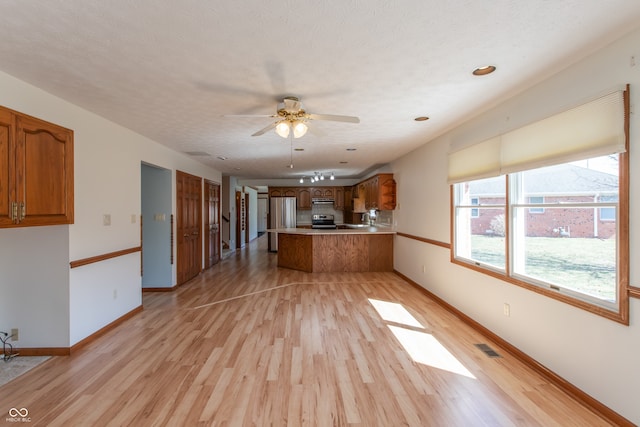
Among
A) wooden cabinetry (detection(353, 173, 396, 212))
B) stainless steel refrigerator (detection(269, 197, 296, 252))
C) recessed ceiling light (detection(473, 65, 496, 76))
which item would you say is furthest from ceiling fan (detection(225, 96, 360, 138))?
stainless steel refrigerator (detection(269, 197, 296, 252))

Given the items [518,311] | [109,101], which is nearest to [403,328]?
[518,311]

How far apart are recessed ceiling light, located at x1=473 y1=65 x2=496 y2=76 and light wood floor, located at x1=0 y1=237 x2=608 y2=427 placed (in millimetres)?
2422

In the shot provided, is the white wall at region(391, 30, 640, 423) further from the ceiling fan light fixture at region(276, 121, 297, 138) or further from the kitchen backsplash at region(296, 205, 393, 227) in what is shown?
the kitchen backsplash at region(296, 205, 393, 227)

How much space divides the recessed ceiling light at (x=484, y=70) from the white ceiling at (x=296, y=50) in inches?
3.1

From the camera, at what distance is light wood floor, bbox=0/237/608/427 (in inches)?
79.4

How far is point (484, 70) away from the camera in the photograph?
2318 millimetres

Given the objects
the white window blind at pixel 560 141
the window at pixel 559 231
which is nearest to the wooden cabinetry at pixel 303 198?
the window at pixel 559 231

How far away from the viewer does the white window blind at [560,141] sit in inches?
75.4

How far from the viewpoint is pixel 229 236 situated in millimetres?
9422

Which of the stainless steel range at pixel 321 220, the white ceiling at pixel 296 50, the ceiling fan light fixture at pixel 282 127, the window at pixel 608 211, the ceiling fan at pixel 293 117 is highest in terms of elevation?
the white ceiling at pixel 296 50

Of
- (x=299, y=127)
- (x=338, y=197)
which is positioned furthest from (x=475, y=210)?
(x=338, y=197)

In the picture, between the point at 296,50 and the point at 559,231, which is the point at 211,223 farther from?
the point at 559,231

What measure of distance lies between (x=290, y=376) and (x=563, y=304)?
7.23 feet

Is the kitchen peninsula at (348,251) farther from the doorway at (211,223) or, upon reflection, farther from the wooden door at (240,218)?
the wooden door at (240,218)
